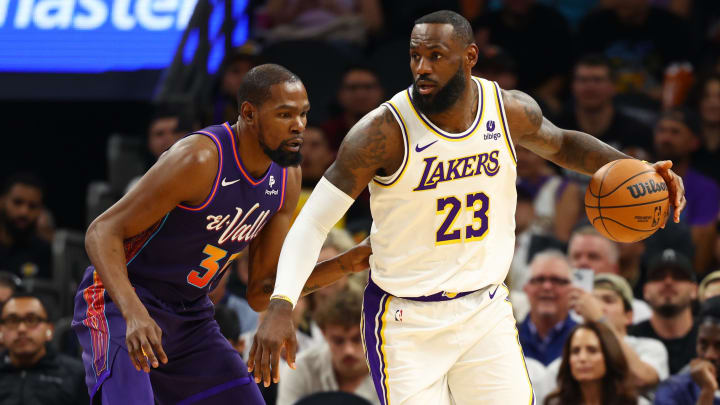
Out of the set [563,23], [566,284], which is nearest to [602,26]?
[563,23]

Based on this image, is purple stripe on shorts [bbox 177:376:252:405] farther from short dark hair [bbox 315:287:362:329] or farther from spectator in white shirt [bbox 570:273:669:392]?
spectator in white shirt [bbox 570:273:669:392]

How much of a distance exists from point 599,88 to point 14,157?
5.59 m

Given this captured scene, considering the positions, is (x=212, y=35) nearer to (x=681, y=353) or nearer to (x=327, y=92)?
(x=327, y=92)

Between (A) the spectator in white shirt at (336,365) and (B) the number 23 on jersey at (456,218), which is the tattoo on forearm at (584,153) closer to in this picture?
(B) the number 23 on jersey at (456,218)

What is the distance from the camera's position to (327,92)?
32.2 feet

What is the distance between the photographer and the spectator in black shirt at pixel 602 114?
831 cm

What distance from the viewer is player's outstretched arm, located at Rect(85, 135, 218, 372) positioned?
13.6 ft

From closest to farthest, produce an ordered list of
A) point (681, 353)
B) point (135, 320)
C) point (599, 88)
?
point (135, 320), point (681, 353), point (599, 88)

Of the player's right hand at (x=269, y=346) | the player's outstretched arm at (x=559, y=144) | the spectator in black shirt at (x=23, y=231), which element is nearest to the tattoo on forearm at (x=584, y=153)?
the player's outstretched arm at (x=559, y=144)

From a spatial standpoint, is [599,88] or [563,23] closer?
[599,88]

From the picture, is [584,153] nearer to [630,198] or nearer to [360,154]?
[630,198]

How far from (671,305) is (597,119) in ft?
6.85

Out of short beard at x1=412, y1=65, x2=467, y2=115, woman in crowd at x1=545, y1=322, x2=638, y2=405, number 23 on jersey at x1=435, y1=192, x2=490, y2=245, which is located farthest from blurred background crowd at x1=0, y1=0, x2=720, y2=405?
short beard at x1=412, y1=65, x2=467, y2=115

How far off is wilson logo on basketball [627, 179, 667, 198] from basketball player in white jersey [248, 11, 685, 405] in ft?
0.44
